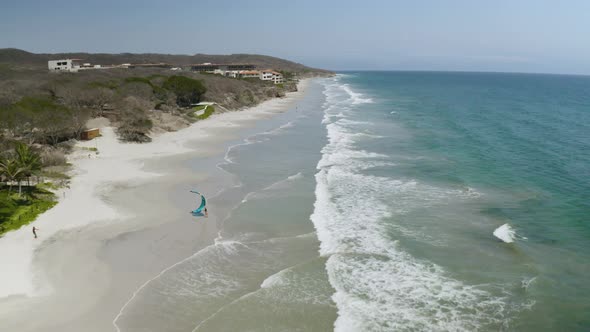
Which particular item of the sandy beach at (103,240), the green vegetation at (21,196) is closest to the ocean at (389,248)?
the sandy beach at (103,240)

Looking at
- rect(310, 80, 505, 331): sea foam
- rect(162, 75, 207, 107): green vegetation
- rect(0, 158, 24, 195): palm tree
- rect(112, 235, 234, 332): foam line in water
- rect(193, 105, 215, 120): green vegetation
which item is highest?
rect(162, 75, 207, 107): green vegetation

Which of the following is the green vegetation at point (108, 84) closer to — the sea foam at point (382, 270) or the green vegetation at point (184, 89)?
the green vegetation at point (184, 89)

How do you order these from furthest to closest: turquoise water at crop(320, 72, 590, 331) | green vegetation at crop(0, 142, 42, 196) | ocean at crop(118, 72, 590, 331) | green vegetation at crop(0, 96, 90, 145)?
green vegetation at crop(0, 96, 90, 145), green vegetation at crop(0, 142, 42, 196), turquoise water at crop(320, 72, 590, 331), ocean at crop(118, 72, 590, 331)

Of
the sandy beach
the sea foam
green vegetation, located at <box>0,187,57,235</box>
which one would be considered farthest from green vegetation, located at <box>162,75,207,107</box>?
green vegetation, located at <box>0,187,57,235</box>

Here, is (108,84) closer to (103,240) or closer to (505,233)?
(103,240)

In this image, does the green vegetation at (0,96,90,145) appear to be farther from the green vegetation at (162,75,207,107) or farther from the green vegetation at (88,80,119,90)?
the green vegetation at (162,75,207,107)

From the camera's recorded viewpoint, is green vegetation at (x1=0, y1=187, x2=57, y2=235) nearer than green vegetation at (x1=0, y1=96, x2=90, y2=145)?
Yes

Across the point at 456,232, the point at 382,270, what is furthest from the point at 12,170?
the point at 456,232
